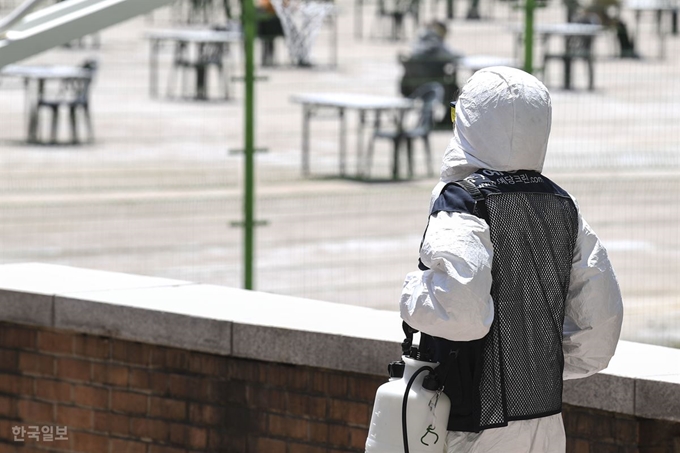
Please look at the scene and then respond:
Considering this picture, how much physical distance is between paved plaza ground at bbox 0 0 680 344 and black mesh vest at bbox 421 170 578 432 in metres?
4.64

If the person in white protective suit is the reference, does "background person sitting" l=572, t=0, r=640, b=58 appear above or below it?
above

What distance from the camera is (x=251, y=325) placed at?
509 centimetres

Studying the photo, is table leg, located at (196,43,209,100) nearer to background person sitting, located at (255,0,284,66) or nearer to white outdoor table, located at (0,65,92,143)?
white outdoor table, located at (0,65,92,143)

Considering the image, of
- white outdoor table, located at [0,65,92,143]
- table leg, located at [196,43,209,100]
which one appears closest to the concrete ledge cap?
white outdoor table, located at [0,65,92,143]

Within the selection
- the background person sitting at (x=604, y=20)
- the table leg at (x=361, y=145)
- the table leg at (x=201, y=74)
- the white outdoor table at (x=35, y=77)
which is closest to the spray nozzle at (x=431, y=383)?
the background person sitting at (x=604, y=20)

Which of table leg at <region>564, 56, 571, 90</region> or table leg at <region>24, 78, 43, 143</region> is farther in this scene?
table leg at <region>24, 78, 43, 143</region>

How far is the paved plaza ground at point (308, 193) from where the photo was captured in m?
9.80

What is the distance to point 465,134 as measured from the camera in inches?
144

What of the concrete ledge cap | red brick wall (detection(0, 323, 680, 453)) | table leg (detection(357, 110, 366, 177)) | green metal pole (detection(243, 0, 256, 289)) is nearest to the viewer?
the concrete ledge cap

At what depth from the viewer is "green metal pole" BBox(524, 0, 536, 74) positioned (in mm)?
7258

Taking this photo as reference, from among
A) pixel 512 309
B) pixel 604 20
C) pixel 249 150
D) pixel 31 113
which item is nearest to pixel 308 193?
pixel 249 150

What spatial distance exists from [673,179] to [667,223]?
6.35 feet

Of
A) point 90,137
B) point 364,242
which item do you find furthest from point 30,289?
point 90,137

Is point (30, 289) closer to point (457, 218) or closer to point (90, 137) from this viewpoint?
point (457, 218)
